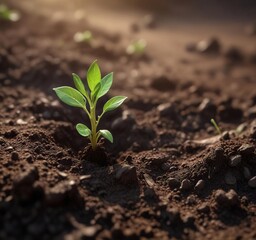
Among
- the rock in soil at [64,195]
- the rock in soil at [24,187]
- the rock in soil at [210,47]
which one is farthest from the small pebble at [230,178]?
the rock in soil at [210,47]

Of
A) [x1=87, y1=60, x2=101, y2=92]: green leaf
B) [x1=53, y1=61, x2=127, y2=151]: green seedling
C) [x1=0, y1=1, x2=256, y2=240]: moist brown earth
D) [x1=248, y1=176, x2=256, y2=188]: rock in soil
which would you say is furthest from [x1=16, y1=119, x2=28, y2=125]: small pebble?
[x1=248, y1=176, x2=256, y2=188]: rock in soil

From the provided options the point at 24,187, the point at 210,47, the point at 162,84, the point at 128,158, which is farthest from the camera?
the point at 210,47

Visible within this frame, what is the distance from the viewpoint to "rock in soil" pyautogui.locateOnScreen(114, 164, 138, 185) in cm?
201

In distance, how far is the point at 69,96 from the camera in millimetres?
2125

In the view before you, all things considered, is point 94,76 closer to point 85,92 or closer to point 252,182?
point 85,92

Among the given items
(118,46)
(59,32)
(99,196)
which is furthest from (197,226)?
(59,32)

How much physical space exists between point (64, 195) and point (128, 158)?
2.24 feet

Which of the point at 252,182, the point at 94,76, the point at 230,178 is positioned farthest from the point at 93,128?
the point at 252,182

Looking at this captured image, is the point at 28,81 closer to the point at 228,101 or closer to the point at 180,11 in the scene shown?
the point at 228,101

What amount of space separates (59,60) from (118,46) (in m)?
1.51

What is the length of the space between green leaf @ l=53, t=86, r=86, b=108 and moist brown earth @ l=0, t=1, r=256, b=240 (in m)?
0.31

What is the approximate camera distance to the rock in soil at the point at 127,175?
2012 mm

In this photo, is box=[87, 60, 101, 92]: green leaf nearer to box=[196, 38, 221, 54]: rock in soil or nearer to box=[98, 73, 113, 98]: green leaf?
box=[98, 73, 113, 98]: green leaf

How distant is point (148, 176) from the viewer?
2.14 metres
